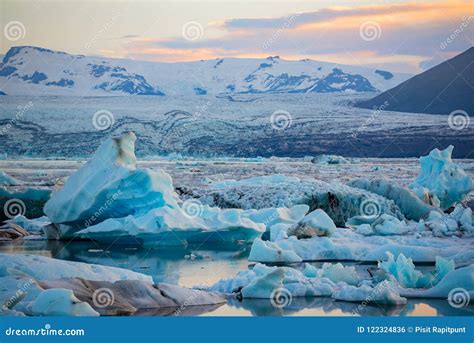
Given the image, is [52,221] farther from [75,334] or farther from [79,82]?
[79,82]

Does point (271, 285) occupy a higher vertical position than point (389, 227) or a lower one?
lower

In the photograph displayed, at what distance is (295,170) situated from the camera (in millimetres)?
18484

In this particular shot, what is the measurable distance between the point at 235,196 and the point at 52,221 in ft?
11.1
